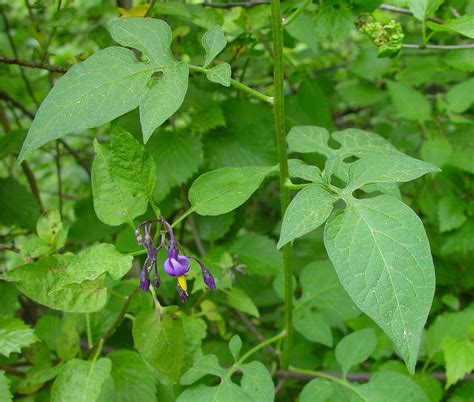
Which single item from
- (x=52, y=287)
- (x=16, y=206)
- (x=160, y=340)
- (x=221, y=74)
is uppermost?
(x=221, y=74)

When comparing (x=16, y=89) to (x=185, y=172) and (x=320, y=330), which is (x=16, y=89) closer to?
(x=185, y=172)

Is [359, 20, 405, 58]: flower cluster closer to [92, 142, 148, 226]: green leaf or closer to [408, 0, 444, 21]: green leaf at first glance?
[408, 0, 444, 21]: green leaf

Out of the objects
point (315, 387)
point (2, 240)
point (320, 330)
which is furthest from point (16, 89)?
point (315, 387)

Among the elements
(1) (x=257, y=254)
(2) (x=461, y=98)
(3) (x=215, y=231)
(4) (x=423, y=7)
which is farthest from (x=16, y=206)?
(2) (x=461, y=98)

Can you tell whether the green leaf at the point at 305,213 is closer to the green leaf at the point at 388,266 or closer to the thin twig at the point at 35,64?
the green leaf at the point at 388,266

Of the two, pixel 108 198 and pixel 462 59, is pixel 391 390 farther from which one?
pixel 462 59

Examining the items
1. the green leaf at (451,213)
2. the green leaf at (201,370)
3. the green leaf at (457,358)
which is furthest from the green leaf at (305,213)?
the green leaf at (451,213)

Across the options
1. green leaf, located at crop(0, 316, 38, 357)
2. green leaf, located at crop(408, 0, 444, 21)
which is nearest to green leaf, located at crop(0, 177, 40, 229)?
green leaf, located at crop(0, 316, 38, 357)
